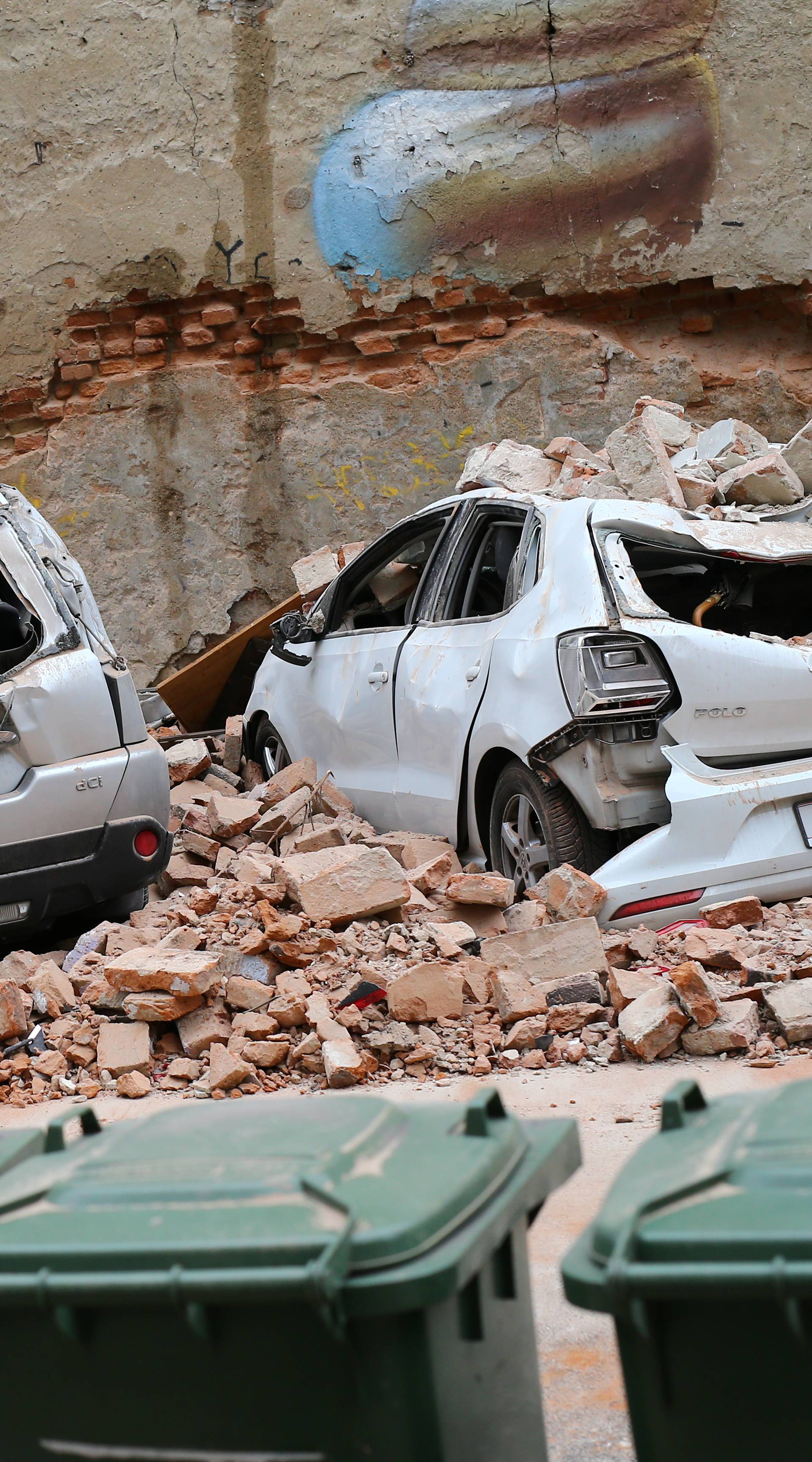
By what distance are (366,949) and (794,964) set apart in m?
1.46

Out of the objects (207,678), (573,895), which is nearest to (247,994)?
(573,895)

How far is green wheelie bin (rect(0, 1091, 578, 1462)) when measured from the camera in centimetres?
136

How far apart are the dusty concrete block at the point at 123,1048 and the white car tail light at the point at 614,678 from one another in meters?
1.82

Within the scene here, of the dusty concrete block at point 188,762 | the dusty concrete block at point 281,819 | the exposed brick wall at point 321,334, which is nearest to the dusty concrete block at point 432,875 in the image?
the dusty concrete block at point 281,819

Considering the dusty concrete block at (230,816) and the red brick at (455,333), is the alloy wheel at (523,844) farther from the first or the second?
the red brick at (455,333)

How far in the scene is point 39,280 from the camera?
11.2 meters

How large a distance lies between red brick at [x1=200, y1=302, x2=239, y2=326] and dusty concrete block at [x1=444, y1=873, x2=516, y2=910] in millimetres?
7444

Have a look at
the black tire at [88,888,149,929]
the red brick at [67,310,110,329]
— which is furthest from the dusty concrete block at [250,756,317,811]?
the red brick at [67,310,110,329]

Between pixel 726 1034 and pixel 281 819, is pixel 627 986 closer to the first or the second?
pixel 726 1034

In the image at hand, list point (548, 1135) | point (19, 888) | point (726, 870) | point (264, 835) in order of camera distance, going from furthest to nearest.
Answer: point (264, 835), point (19, 888), point (726, 870), point (548, 1135)

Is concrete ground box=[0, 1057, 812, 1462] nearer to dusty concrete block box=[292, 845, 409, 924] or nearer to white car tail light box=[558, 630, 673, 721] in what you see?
dusty concrete block box=[292, 845, 409, 924]

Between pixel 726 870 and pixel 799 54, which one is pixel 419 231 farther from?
pixel 726 870

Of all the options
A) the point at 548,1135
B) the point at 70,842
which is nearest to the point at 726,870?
the point at 70,842

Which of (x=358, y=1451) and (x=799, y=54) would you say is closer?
(x=358, y=1451)
